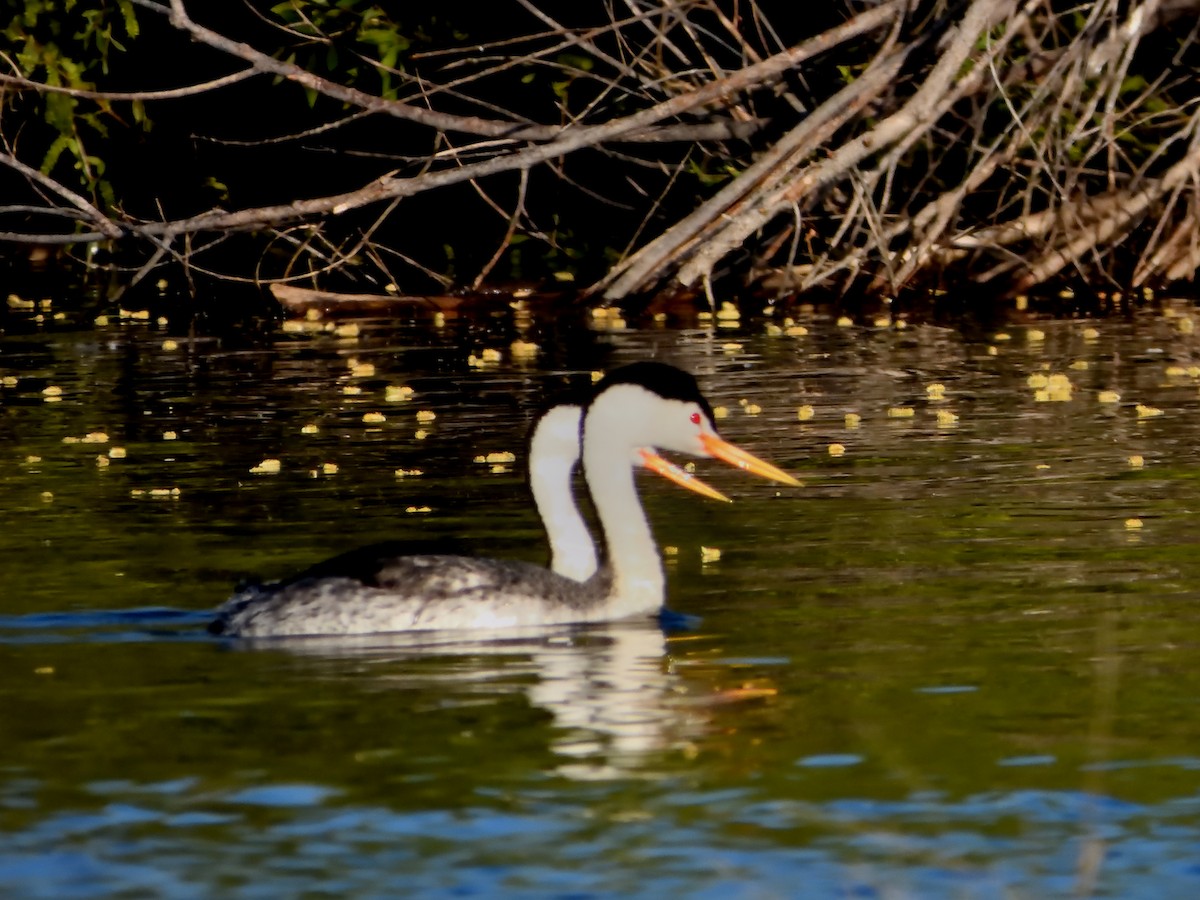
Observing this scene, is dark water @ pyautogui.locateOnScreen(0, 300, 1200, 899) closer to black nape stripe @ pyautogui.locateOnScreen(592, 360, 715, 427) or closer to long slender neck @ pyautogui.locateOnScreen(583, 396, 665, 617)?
long slender neck @ pyautogui.locateOnScreen(583, 396, 665, 617)

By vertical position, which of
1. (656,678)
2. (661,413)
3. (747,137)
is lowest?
(656,678)

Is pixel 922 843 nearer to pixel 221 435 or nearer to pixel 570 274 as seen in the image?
pixel 221 435

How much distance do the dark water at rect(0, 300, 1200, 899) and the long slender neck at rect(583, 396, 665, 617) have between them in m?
0.16

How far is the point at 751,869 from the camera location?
6363mm

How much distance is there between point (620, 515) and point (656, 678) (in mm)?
1352

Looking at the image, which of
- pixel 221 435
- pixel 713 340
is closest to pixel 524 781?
pixel 221 435

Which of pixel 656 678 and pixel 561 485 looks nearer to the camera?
pixel 656 678

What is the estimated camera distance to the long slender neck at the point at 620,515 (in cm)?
972

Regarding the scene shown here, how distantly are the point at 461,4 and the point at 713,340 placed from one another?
5387mm

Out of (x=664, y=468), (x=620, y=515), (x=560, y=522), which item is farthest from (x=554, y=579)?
(x=664, y=468)

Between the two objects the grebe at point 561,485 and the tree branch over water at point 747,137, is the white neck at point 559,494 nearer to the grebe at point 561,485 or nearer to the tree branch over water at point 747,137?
the grebe at point 561,485

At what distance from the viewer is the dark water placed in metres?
6.54

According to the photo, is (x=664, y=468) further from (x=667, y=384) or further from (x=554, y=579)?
(x=554, y=579)

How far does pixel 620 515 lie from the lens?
32.4 ft
